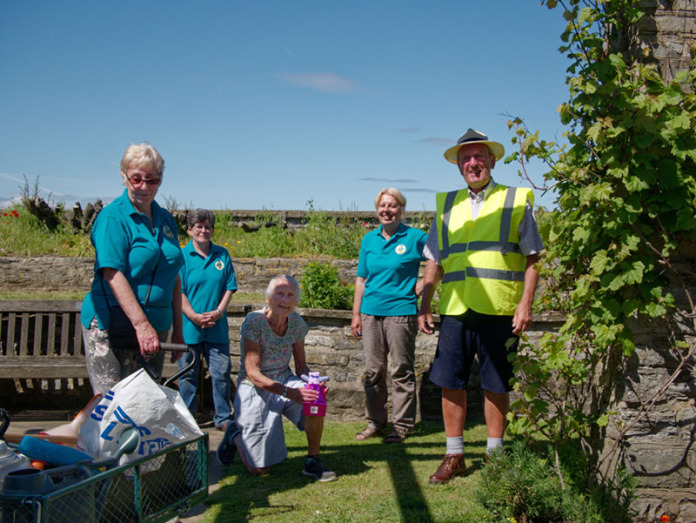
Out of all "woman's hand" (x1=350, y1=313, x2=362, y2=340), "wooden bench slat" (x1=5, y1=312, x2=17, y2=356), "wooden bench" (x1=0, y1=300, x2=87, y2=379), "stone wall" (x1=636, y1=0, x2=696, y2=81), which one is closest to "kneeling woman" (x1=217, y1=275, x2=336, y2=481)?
"woman's hand" (x1=350, y1=313, x2=362, y2=340)

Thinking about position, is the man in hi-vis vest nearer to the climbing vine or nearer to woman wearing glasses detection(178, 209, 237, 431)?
the climbing vine

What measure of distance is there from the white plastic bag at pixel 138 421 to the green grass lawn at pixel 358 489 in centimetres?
124

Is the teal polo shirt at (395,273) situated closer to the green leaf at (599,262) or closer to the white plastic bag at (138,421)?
the green leaf at (599,262)

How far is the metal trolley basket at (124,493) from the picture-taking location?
5.83 ft

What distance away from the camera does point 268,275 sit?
354 inches

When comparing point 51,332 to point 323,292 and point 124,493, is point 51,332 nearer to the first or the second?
point 323,292

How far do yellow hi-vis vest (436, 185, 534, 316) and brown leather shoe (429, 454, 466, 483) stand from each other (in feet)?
3.28

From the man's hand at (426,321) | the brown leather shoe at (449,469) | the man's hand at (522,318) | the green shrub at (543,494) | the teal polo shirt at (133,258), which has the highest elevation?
the teal polo shirt at (133,258)

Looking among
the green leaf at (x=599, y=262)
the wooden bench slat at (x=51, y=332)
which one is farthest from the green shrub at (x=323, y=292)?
the green leaf at (x=599, y=262)

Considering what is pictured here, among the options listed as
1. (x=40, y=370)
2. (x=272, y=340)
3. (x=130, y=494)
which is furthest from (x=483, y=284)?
(x=40, y=370)

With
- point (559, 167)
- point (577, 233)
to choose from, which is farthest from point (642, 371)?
point (559, 167)

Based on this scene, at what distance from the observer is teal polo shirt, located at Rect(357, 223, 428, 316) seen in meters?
5.21

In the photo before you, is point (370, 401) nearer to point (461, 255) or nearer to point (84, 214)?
point (461, 255)

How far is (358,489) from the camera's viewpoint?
4066 mm
